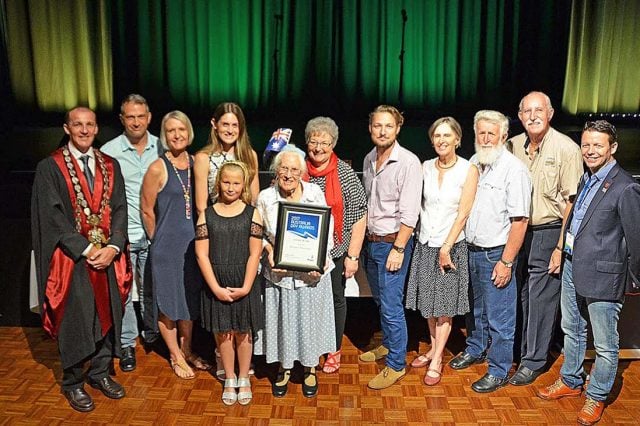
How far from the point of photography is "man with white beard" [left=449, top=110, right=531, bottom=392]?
310 centimetres

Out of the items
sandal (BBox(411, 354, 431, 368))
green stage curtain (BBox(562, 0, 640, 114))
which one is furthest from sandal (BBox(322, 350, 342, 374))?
green stage curtain (BBox(562, 0, 640, 114))

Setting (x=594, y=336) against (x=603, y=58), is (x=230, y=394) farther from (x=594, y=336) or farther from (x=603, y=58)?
(x=603, y=58)

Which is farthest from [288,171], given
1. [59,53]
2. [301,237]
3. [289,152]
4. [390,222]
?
[59,53]

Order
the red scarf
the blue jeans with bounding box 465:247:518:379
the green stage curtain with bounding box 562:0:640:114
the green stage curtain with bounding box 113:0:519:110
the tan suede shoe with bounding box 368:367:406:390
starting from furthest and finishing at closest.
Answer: the green stage curtain with bounding box 113:0:519:110, the green stage curtain with bounding box 562:0:640:114, the tan suede shoe with bounding box 368:367:406:390, the blue jeans with bounding box 465:247:518:379, the red scarf

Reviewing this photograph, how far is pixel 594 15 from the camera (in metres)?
8.28

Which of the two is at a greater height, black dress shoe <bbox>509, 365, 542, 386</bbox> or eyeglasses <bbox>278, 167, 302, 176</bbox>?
eyeglasses <bbox>278, 167, 302, 176</bbox>

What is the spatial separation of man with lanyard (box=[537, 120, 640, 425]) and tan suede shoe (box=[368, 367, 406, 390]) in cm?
93

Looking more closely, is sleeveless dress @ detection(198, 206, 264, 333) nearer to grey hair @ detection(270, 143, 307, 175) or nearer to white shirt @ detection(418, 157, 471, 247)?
grey hair @ detection(270, 143, 307, 175)

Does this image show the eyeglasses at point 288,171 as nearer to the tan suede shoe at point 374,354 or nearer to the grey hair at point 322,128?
the grey hair at point 322,128

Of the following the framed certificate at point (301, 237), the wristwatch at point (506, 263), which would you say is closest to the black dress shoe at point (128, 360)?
the framed certificate at point (301, 237)

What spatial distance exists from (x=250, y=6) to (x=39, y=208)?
6.76 m

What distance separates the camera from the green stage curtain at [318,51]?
8898 millimetres

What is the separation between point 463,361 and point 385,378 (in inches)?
20.5

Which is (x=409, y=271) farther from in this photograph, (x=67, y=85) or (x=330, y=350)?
(x=67, y=85)
